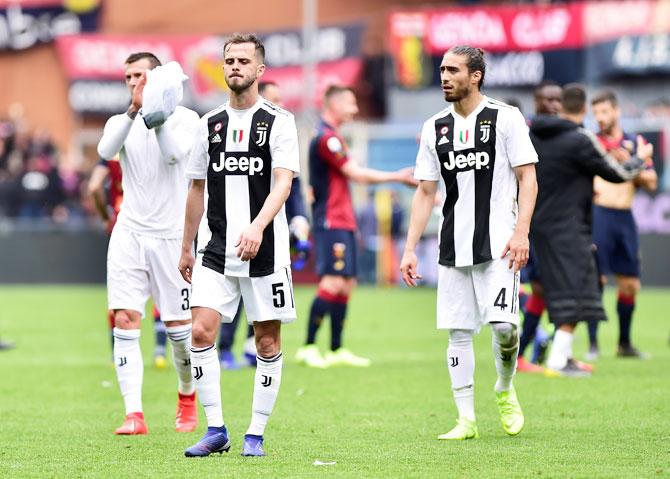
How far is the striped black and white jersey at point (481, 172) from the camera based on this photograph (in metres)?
8.45

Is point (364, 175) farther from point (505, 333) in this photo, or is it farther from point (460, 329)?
point (505, 333)

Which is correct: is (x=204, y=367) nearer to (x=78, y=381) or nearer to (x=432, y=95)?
(x=78, y=381)

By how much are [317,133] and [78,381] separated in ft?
10.5

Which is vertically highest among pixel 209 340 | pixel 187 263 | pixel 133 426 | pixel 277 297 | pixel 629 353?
pixel 187 263

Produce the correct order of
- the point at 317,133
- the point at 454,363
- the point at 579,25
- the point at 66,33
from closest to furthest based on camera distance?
the point at 454,363
the point at 317,133
the point at 579,25
the point at 66,33

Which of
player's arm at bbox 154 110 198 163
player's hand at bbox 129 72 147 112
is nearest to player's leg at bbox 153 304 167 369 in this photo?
player's arm at bbox 154 110 198 163

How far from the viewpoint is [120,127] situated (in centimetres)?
885

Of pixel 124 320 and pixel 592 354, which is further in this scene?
pixel 592 354

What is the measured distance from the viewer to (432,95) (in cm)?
3419

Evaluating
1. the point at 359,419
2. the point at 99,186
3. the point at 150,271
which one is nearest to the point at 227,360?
the point at 99,186

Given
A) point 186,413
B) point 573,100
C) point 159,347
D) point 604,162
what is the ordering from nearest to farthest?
point 186,413 → point 604,162 → point 573,100 → point 159,347

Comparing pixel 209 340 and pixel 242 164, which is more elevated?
pixel 242 164

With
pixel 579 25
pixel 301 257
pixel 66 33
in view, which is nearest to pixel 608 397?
pixel 301 257

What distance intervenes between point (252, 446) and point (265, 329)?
2.14ft
